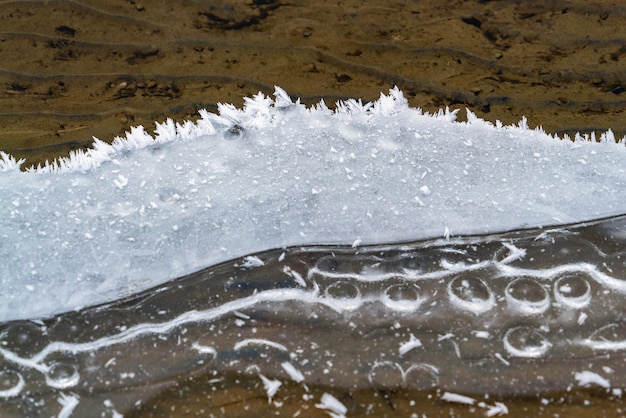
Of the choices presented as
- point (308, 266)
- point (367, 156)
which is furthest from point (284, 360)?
point (367, 156)

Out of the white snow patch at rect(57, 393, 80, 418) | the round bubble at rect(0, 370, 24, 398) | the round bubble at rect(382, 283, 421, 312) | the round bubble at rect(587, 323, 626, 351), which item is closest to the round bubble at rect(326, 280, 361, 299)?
the round bubble at rect(382, 283, 421, 312)

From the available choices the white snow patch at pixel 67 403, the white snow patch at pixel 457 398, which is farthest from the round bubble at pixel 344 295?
the white snow patch at pixel 67 403

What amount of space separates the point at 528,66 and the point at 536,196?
0.61 m

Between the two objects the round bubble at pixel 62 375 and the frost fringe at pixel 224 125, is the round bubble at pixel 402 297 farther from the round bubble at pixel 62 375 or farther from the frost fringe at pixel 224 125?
the round bubble at pixel 62 375

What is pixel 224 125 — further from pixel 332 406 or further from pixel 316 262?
pixel 332 406

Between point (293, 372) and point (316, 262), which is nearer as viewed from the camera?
point (293, 372)

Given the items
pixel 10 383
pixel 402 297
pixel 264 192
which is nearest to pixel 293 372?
pixel 402 297

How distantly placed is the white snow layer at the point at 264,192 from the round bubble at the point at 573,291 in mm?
224

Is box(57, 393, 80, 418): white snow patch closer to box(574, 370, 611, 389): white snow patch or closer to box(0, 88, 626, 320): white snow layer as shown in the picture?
box(0, 88, 626, 320): white snow layer

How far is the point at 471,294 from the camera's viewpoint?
6.57 feet

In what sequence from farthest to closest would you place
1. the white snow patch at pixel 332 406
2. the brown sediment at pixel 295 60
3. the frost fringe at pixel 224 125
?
1. the brown sediment at pixel 295 60
2. the frost fringe at pixel 224 125
3. the white snow patch at pixel 332 406

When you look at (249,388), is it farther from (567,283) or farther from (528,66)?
(528,66)

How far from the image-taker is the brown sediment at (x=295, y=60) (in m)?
2.34

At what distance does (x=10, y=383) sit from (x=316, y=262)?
1101 millimetres
